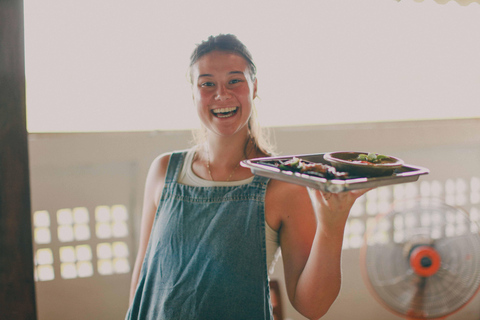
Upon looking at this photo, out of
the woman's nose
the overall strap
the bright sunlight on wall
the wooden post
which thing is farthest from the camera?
the bright sunlight on wall

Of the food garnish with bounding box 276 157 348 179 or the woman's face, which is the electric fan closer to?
the woman's face

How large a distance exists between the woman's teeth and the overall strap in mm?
283

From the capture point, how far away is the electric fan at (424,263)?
203cm

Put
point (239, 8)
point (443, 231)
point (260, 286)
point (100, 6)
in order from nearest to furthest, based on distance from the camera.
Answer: point (260, 286) → point (443, 231) → point (100, 6) → point (239, 8)

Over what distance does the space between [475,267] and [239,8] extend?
6.30ft

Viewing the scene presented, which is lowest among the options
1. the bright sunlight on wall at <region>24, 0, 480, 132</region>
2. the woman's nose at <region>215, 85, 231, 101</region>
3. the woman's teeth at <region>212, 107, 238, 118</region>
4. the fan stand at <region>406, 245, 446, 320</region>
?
the fan stand at <region>406, 245, 446, 320</region>

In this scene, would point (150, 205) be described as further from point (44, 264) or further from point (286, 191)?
point (44, 264)

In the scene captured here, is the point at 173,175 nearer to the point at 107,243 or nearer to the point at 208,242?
the point at 208,242

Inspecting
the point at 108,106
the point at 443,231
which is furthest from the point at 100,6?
the point at 443,231

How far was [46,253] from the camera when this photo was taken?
2.11 m

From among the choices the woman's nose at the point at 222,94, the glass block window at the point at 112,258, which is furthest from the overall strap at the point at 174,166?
the glass block window at the point at 112,258

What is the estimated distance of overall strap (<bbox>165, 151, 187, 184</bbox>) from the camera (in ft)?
4.98

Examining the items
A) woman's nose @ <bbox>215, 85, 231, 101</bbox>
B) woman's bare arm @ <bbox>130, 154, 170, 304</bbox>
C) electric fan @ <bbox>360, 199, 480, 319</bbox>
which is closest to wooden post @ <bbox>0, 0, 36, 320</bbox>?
woman's nose @ <bbox>215, 85, 231, 101</bbox>

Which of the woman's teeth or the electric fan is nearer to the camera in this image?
the woman's teeth
